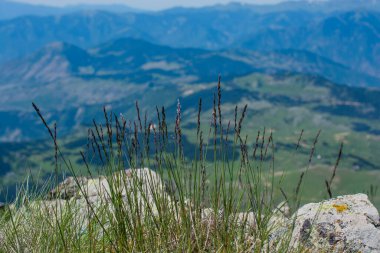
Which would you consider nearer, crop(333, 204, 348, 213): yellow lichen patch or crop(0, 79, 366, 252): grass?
crop(0, 79, 366, 252): grass

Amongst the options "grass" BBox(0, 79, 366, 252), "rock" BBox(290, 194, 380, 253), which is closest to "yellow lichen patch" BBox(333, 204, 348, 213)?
"rock" BBox(290, 194, 380, 253)

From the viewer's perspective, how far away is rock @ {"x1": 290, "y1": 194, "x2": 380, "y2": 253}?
451 cm

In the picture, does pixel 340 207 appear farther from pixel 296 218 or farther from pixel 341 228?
pixel 296 218

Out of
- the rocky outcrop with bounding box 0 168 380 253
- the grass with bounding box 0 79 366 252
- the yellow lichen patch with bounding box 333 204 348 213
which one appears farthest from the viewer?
the yellow lichen patch with bounding box 333 204 348 213

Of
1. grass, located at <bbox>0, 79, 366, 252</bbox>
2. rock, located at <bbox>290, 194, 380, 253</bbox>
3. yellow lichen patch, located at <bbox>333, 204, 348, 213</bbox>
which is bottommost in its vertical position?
rock, located at <bbox>290, 194, 380, 253</bbox>

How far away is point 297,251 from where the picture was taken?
4000 millimetres

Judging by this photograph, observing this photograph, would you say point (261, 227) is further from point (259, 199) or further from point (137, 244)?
point (137, 244)

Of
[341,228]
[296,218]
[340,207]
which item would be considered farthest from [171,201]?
[340,207]

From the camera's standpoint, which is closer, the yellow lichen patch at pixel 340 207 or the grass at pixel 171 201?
the grass at pixel 171 201

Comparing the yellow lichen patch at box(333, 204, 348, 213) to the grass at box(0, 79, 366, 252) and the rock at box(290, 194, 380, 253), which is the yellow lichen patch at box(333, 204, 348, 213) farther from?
the grass at box(0, 79, 366, 252)

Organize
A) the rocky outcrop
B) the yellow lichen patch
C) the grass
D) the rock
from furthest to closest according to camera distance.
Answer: the yellow lichen patch, the rock, the rocky outcrop, the grass

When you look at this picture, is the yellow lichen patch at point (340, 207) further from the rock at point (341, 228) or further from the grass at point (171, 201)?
the grass at point (171, 201)

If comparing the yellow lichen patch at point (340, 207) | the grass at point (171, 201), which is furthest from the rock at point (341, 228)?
the grass at point (171, 201)

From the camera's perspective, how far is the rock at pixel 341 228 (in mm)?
4508
